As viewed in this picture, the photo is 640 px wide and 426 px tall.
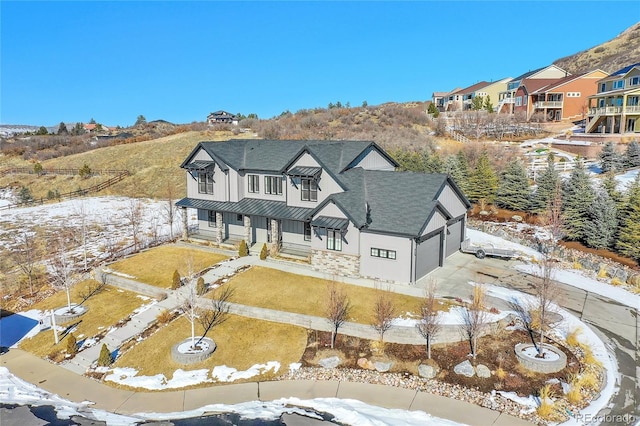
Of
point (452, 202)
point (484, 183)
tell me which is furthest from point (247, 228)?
point (484, 183)

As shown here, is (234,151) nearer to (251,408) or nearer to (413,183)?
(413,183)

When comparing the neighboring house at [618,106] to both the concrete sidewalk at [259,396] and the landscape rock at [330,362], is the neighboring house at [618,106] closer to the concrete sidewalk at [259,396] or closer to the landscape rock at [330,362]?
the concrete sidewalk at [259,396]

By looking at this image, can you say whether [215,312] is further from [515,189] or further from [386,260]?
[515,189]

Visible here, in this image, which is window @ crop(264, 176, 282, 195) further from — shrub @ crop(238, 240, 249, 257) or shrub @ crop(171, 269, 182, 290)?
shrub @ crop(171, 269, 182, 290)

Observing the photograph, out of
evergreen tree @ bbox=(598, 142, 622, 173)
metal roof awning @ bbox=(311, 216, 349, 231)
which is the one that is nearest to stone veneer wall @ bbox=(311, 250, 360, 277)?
metal roof awning @ bbox=(311, 216, 349, 231)

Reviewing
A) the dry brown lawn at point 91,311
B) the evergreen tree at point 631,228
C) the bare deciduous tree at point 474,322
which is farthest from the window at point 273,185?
the evergreen tree at point 631,228

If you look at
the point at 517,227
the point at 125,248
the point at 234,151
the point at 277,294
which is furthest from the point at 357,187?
the point at 125,248
